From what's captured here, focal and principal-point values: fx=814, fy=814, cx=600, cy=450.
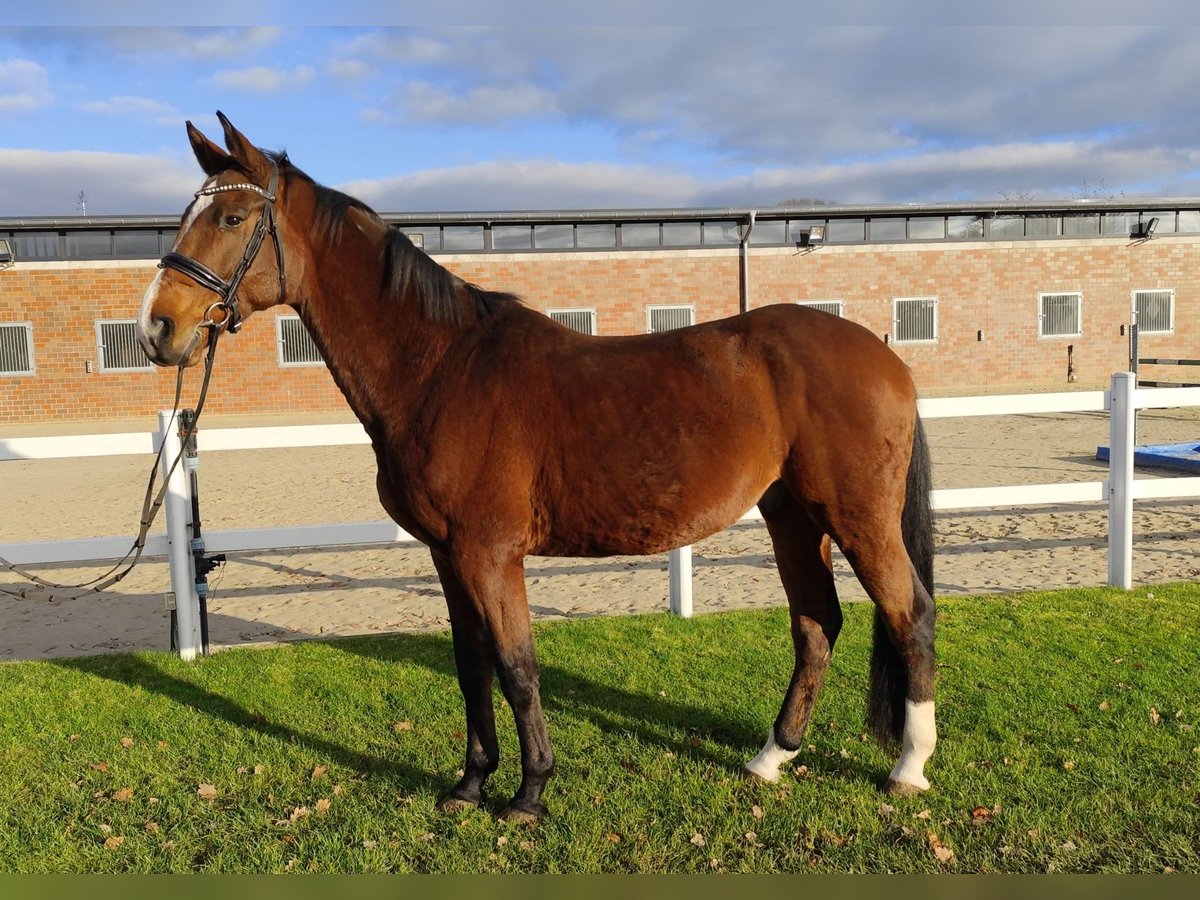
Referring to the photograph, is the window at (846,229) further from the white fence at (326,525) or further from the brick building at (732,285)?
the white fence at (326,525)

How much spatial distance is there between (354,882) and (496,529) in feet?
5.01

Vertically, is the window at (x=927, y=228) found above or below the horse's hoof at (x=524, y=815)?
above

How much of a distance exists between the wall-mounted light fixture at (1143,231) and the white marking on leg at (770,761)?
28831mm

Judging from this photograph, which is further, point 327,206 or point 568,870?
point 327,206

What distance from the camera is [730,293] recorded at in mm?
24734

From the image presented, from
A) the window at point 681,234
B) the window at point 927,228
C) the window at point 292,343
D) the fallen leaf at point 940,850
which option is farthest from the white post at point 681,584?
the window at point 927,228

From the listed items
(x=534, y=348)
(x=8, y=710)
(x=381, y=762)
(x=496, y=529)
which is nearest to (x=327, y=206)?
(x=534, y=348)

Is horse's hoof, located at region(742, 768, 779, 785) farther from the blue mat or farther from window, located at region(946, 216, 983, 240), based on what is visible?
window, located at region(946, 216, 983, 240)

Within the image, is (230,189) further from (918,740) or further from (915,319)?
(915,319)

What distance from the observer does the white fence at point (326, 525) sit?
197 inches

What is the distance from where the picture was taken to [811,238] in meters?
24.5

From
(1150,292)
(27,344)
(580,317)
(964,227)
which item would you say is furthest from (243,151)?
(1150,292)

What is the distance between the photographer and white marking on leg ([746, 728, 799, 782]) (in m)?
3.31

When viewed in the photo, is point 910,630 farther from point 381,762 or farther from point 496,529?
point 381,762
